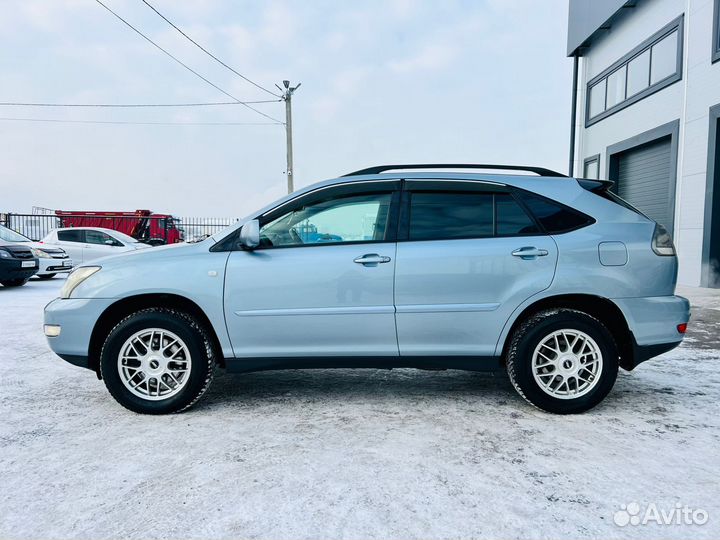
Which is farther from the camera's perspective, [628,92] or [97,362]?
[628,92]

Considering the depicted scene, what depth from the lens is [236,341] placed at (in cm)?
354

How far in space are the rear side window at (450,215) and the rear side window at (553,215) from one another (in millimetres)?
294

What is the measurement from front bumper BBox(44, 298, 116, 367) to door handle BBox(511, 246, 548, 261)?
9.25ft

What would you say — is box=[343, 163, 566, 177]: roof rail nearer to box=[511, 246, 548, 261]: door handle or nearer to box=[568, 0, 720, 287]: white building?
box=[511, 246, 548, 261]: door handle

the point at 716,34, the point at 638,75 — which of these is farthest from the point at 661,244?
the point at 638,75

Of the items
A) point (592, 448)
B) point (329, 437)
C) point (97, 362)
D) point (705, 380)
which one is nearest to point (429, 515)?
point (329, 437)

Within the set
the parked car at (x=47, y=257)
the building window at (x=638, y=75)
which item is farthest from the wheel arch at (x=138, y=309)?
the building window at (x=638, y=75)

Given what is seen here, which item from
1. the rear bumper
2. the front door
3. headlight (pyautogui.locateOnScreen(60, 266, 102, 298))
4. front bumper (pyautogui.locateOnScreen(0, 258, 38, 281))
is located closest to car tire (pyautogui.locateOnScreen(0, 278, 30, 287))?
front bumper (pyautogui.locateOnScreen(0, 258, 38, 281))

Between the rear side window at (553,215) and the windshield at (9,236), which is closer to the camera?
the rear side window at (553,215)

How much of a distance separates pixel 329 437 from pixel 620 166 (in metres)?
15.3

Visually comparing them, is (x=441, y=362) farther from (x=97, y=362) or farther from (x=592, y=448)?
(x=97, y=362)

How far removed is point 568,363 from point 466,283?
2.94 ft

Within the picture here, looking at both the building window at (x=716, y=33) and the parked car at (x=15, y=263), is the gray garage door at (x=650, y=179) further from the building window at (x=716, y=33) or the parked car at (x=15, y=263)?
the parked car at (x=15, y=263)

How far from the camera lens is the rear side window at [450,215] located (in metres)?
3.58
